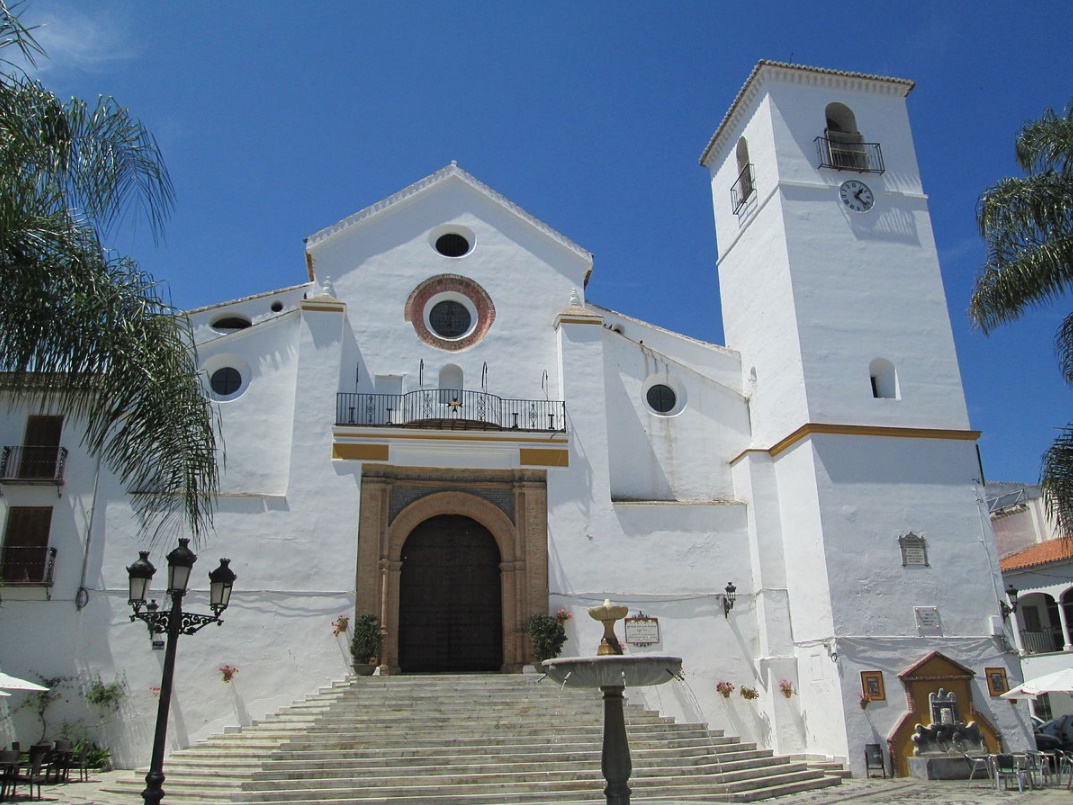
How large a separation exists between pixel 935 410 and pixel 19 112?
16.5 m

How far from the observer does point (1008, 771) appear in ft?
52.1

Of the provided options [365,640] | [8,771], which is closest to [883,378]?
[365,640]

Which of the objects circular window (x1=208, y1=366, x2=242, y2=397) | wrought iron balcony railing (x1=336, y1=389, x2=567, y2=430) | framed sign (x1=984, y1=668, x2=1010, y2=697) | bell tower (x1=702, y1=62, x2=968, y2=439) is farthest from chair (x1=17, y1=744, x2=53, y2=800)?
framed sign (x1=984, y1=668, x2=1010, y2=697)

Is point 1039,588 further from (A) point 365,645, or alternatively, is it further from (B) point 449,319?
(A) point 365,645

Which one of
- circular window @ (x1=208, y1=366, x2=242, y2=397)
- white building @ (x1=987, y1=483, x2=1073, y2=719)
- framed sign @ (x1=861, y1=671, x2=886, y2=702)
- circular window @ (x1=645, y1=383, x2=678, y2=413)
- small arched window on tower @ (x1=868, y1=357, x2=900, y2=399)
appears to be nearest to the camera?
framed sign @ (x1=861, y1=671, x2=886, y2=702)

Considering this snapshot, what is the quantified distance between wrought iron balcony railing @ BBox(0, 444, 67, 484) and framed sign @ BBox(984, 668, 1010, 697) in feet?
57.1

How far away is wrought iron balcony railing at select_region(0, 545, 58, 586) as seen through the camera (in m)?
16.9

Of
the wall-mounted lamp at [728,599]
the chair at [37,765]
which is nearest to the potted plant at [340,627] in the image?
the chair at [37,765]

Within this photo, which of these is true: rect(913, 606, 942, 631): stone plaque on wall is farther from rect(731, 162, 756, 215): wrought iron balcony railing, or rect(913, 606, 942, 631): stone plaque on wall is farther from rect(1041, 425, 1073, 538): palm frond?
rect(731, 162, 756, 215): wrought iron balcony railing

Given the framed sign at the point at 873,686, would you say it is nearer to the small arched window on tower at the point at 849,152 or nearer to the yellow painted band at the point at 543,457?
the yellow painted band at the point at 543,457

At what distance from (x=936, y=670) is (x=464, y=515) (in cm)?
929

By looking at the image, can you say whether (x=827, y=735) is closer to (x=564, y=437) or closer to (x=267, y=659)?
(x=564, y=437)

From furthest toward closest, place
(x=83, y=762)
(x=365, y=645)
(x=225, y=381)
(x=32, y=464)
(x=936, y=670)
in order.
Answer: (x=225, y=381) → (x=32, y=464) → (x=365, y=645) → (x=936, y=670) → (x=83, y=762)

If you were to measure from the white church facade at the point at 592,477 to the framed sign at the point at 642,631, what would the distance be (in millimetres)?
169
